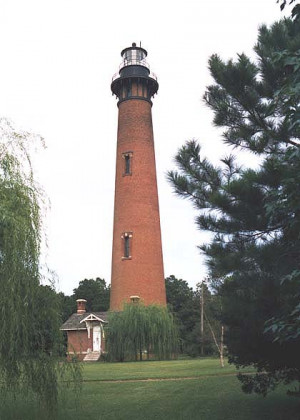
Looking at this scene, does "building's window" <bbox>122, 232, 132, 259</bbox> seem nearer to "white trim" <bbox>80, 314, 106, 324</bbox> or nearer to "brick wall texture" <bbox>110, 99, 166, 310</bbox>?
"brick wall texture" <bbox>110, 99, 166, 310</bbox>

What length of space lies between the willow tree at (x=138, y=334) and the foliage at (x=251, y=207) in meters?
18.5

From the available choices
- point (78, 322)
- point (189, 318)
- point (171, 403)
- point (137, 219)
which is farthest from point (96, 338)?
point (171, 403)

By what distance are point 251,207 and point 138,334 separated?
69.1ft

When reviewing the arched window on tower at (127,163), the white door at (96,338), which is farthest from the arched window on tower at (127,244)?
the white door at (96,338)

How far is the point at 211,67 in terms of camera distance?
861cm

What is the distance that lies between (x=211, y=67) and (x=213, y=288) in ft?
13.5

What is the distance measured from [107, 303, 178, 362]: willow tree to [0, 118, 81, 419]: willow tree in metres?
19.3

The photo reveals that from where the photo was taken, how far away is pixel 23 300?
748 centimetres

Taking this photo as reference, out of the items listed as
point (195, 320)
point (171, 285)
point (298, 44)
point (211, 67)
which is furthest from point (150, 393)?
point (171, 285)

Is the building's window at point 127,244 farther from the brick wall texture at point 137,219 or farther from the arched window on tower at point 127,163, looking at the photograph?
the arched window on tower at point 127,163

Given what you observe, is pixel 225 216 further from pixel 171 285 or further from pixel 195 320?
pixel 171 285

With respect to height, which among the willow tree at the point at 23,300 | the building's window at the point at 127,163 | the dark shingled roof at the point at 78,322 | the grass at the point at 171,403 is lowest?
the grass at the point at 171,403

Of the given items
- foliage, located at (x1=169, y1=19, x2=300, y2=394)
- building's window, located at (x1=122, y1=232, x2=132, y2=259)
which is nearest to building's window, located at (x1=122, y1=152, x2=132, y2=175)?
building's window, located at (x1=122, y1=232, x2=132, y2=259)

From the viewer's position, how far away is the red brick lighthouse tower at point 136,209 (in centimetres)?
2828
